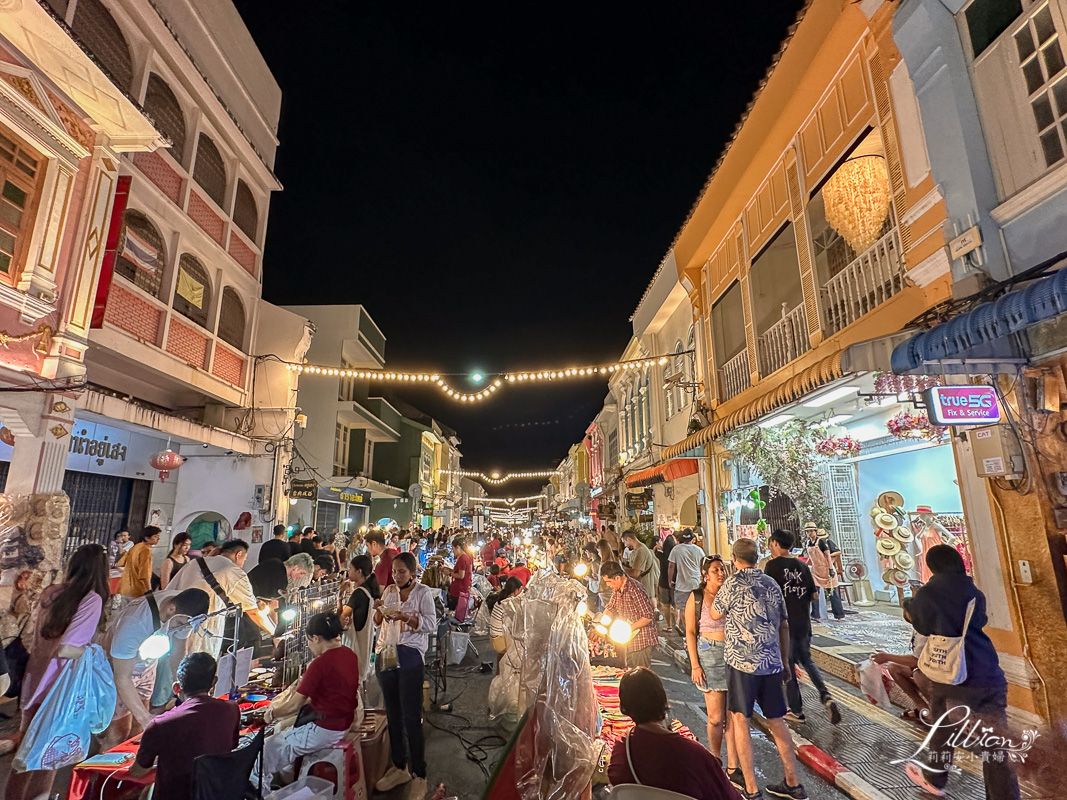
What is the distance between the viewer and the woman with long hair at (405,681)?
176 inches

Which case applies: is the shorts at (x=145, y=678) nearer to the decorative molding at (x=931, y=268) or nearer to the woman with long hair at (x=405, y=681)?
the woman with long hair at (x=405, y=681)

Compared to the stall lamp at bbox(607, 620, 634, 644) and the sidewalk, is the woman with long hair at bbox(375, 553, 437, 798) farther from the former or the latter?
the sidewalk

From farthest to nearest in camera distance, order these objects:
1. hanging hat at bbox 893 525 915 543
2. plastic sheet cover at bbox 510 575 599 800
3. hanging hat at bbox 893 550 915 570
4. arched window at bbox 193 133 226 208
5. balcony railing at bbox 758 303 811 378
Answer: arched window at bbox 193 133 226 208 < hanging hat at bbox 893 525 915 543 < hanging hat at bbox 893 550 915 570 < balcony railing at bbox 758 303 811 378 < plastic sheet cover at bbox 510 575 599 800

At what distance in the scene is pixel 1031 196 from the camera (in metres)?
4.52

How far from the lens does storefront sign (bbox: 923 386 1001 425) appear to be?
4535 mm

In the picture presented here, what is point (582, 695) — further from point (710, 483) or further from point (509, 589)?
point (710, 483)

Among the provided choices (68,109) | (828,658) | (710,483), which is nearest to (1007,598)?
(828,658)

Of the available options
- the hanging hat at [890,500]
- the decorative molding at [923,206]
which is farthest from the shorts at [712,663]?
the hanging hat at [890,500]

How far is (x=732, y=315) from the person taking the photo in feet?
40.3

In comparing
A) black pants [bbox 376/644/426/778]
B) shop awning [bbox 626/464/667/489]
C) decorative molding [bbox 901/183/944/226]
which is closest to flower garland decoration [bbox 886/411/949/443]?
decorative molding [bbox 901/183/944/226]

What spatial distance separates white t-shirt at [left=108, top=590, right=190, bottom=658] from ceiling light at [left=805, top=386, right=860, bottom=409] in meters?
→ 8.43

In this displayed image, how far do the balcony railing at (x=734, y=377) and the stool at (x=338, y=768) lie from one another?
8.95m

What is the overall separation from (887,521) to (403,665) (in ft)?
30.7

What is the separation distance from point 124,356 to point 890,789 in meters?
12.4
